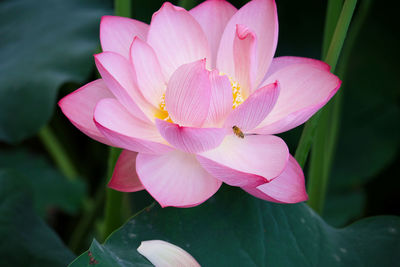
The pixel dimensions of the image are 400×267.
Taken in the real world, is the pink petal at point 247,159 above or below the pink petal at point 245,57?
below

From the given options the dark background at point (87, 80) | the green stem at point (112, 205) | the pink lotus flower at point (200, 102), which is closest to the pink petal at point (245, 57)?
the pink lotus flower at point (200, 102)

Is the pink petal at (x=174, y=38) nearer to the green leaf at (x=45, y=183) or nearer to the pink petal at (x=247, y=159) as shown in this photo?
the pink petal at (x=247, y=159)

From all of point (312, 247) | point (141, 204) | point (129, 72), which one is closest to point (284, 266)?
point (312, 247)

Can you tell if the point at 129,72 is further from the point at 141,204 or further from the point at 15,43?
the point at 141,204

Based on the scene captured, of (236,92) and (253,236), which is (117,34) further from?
(253,236)

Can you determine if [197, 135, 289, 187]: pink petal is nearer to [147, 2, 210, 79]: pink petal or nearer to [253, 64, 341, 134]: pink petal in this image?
[253, 64, 341, 134]: pink petal

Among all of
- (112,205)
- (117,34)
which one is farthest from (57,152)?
(117,34)

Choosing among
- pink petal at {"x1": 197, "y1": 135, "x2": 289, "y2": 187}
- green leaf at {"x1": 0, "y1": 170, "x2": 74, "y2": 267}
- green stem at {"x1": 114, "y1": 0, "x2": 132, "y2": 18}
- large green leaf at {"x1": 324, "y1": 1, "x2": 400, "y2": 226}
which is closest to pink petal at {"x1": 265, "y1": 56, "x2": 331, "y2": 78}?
pink petal at {"x1": 197, "y1": 135, "x2": 289, "y2": 187}
